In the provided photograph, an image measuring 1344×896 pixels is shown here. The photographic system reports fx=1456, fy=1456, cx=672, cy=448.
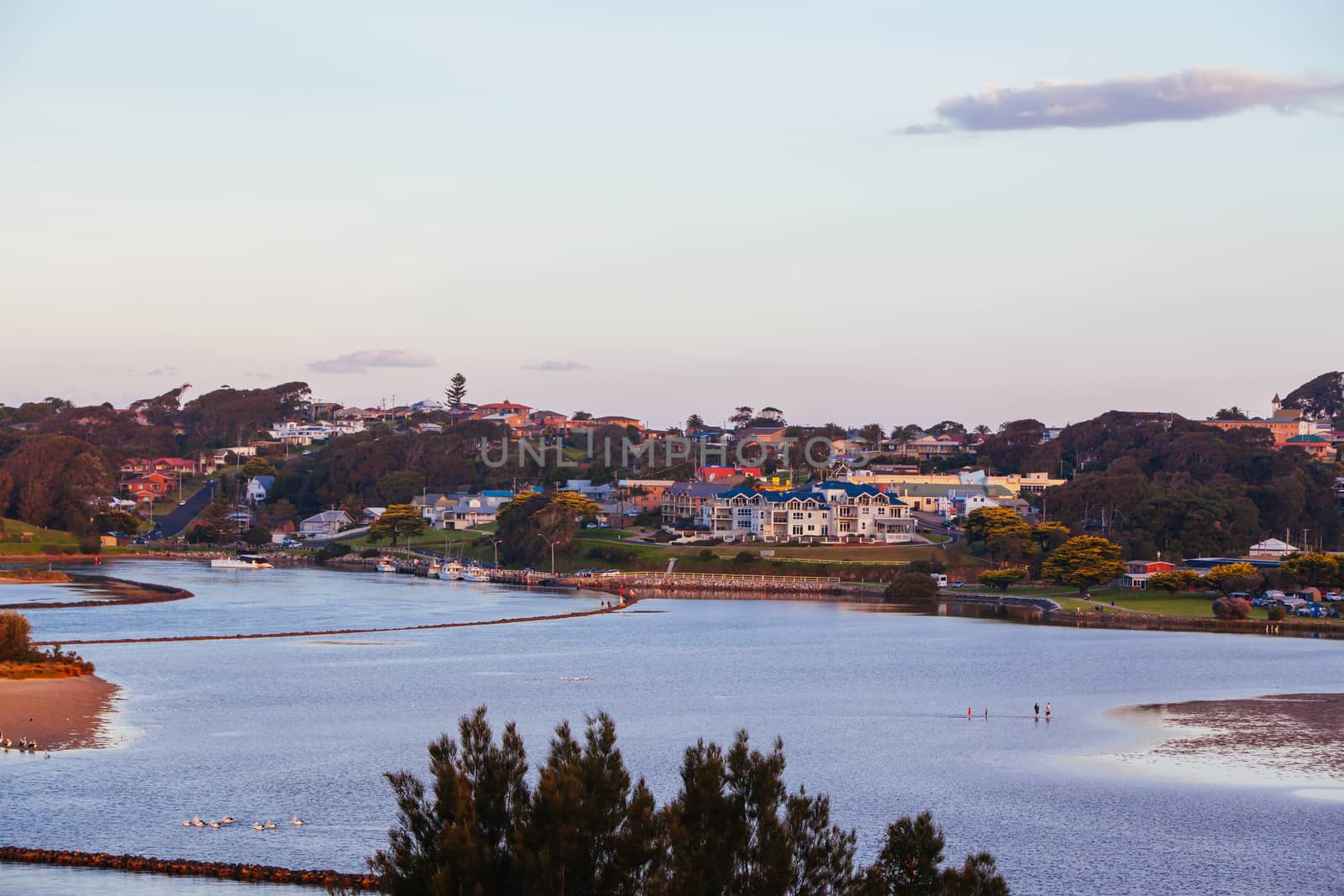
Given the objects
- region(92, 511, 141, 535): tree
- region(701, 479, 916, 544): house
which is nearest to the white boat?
region(701, 479, 916, 544): house

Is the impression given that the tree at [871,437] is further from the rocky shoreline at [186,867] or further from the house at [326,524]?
the rocky shoreline at [186,867]

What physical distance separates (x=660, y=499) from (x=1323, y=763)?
8775 centimetres

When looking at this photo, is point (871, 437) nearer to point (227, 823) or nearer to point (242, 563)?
point (242, 563)

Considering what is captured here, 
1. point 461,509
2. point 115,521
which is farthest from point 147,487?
point 461,509

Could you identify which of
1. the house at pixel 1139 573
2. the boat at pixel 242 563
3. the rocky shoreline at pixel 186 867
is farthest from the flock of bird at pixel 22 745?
the boat at pixel 242 563

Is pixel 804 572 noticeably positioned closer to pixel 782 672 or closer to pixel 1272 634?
pixel 1272 634

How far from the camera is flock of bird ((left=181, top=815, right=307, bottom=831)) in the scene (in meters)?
23.9

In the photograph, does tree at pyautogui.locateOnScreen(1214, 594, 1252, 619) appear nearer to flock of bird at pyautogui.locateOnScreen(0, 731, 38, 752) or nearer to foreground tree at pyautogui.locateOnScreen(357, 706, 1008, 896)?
flock of bird at pyautogui.locateOnScreen(0, 731, 38, 752)

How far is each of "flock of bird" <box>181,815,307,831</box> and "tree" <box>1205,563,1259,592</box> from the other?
54042mm

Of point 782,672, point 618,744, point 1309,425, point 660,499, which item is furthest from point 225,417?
point 618,744

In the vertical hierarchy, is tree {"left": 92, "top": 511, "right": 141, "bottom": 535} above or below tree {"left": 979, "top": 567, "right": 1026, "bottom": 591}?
above

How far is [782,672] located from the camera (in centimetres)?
4684

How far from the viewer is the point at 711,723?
3578cm

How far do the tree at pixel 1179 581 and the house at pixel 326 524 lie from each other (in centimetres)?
7107
